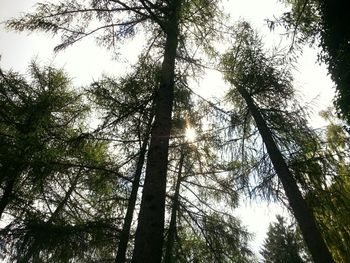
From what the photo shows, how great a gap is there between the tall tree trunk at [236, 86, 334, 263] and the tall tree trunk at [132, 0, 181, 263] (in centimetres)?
333

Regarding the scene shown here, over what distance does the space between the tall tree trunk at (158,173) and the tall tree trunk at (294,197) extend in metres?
3.33

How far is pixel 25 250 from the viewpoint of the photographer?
5.02 m

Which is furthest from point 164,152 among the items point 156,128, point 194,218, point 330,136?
point 330,136

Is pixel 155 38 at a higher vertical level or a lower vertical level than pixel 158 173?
higher

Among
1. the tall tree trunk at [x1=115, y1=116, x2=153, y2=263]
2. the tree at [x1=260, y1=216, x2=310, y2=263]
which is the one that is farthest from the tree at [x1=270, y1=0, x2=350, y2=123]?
the tree at [x1=260, y1=216, x2=310, y2=263]

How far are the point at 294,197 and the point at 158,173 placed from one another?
12.6 feet

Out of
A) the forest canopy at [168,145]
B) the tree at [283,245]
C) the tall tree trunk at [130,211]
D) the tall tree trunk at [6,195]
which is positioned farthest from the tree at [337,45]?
the tree at [283,245]

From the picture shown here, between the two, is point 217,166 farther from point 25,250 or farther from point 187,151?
point 25,250

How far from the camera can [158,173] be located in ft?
14.4

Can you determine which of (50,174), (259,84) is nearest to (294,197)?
(259,84)

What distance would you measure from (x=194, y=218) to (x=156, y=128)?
3402mm

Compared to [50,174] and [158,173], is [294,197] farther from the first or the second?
[50,174]

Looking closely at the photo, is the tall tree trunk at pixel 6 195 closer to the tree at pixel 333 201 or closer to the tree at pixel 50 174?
the tree at pixel 50 174

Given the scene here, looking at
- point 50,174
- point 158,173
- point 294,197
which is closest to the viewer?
point 158,173
